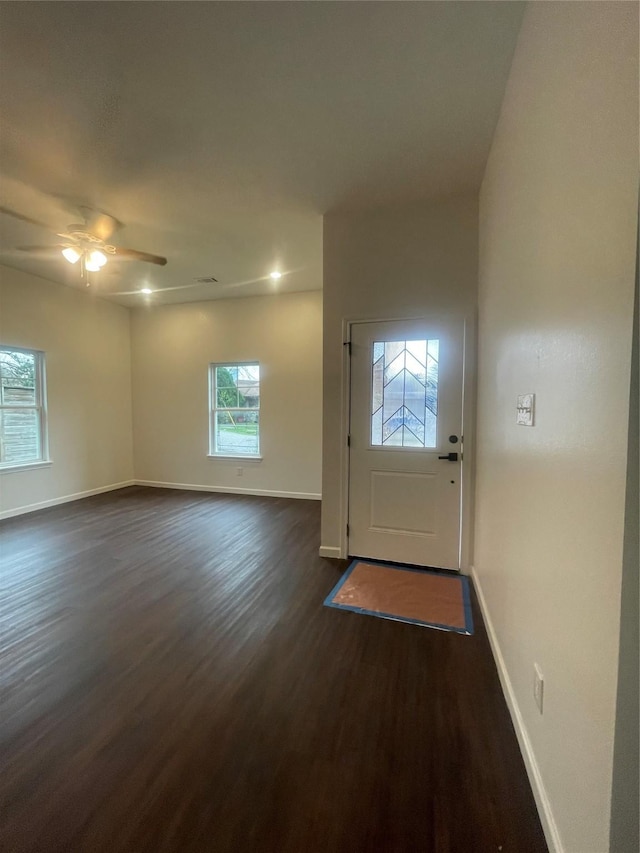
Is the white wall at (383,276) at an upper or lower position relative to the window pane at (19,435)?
upper

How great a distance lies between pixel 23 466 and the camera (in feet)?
14.8

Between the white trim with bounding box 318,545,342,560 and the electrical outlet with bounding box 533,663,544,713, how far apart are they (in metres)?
2.01

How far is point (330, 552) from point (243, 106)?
324 centimetres

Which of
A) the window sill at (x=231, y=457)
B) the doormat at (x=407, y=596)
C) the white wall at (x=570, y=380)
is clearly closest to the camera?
the white wall at (x=570, y=380)

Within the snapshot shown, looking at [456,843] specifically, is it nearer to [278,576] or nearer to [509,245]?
[278,576]

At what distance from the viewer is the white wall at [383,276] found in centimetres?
280

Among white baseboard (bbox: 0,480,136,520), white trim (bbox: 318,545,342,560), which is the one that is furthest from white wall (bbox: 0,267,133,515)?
white trim (bbox: 318,545,342,560)

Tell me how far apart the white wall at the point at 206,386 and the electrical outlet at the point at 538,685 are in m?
4.00

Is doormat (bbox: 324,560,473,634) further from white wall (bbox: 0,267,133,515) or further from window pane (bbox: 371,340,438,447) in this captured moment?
white wall (bbox: 0,267,133,515)

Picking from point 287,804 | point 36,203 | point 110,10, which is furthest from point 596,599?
point 36,203

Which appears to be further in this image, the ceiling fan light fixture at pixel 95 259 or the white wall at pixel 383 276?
the ceiling fan light fixture at pixel 95 259

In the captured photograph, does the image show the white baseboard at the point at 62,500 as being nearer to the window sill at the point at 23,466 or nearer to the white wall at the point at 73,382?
the white wall at the point at 73,382

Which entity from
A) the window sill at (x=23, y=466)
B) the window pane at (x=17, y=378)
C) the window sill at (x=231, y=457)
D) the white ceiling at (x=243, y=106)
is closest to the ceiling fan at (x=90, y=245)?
the white ceiling at (x=243, y=106)

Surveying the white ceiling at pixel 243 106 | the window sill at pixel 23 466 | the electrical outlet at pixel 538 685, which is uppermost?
the white ceiling at pixel 243 106
